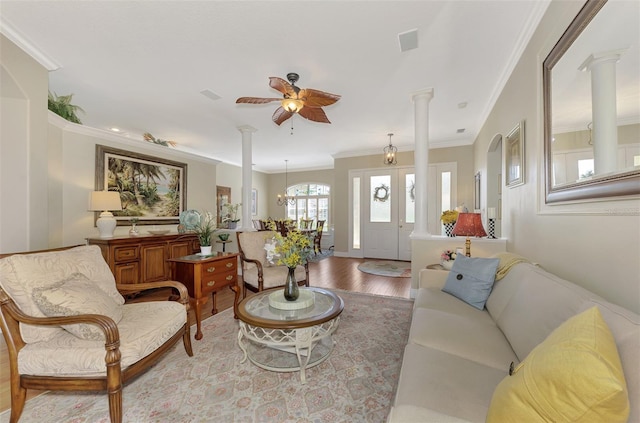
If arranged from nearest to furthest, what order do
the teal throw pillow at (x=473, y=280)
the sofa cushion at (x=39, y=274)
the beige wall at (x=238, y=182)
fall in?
1. the sofa cushion at (x=39, y=274)
2. the teal throw pillow at (x=473, y=280)
3. the beige wall at (x=238, y=182)

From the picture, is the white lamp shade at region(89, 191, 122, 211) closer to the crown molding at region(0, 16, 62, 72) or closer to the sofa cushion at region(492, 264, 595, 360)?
the crown molding at region(0, 16, 62, 72)

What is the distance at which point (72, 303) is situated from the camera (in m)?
1.53

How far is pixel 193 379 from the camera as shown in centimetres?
182

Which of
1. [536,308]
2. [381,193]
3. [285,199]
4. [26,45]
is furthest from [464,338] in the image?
[285,199]

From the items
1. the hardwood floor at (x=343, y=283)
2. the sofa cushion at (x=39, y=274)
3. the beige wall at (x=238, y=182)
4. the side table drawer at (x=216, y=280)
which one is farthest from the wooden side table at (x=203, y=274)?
the beige wall at (x=238, y=182)

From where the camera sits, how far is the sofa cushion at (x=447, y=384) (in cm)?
99

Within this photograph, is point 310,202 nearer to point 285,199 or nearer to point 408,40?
point 285,199

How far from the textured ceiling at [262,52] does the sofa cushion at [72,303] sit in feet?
7.01

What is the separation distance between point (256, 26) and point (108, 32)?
134 centimetres

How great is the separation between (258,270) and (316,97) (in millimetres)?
1972

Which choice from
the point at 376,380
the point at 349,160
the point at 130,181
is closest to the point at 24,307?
the point at 376,380

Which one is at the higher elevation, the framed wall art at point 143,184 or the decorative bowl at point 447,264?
the framed wall art at point 143,184

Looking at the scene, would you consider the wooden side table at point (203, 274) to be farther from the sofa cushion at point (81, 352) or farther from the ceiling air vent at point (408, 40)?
the ceiling air vent at point (408, 40)

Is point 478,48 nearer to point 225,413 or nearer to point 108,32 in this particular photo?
point 108,32
